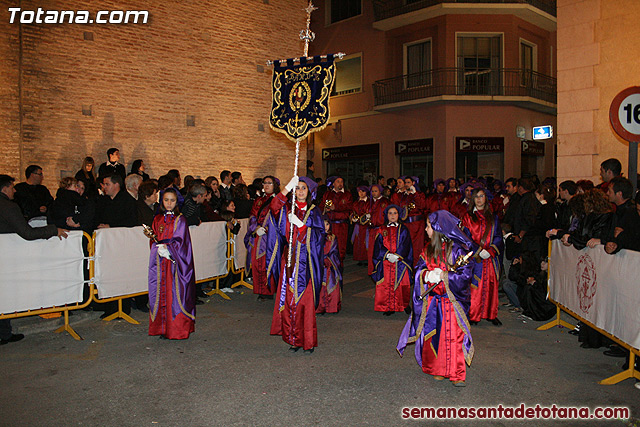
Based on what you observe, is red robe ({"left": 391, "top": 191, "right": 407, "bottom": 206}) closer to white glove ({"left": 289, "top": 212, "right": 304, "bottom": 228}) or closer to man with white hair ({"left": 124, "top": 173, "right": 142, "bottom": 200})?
man with white hair ({"left": 124, "top": 173, "right": 142, "bottom": 200})

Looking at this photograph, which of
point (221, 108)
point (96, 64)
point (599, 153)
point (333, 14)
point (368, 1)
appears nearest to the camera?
point (599, 153)

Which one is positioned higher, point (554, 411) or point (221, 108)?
point (221, 108)

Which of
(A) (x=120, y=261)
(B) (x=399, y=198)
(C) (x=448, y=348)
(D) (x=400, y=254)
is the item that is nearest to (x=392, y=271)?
(D) (x=400, y=254)

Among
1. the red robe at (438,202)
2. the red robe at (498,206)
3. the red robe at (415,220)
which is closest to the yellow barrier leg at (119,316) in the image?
the red robe at (415,220)

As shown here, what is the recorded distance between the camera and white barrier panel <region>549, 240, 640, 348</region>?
5055mm

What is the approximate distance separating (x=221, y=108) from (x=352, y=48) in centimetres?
1225

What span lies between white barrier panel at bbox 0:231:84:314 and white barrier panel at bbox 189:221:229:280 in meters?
2.23

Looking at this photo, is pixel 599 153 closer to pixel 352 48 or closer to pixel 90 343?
pixel 90 343

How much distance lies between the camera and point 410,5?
945 inches

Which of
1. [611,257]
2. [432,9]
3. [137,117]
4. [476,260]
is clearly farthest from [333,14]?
[611,257]

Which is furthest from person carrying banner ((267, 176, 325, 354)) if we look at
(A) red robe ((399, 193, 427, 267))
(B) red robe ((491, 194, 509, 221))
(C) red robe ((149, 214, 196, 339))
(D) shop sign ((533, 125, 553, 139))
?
(D) shop sign ((533, 125, 553, 139))

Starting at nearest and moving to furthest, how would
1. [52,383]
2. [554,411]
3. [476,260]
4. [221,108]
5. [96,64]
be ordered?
[554,411]
[52,383]
[476,260]
[96,64]
[221,108]

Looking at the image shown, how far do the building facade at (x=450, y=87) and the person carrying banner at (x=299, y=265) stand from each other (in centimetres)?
1773

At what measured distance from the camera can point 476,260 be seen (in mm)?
7664
